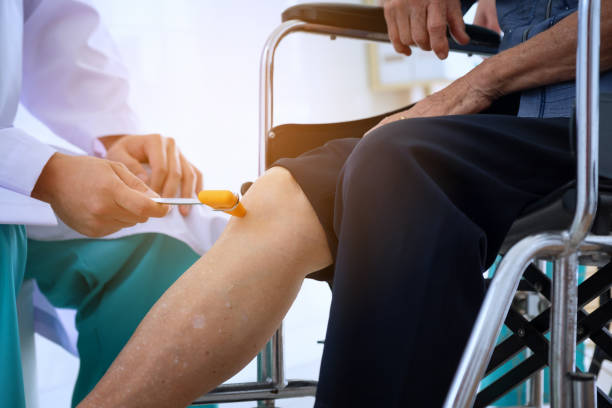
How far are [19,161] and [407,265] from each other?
0.55 m

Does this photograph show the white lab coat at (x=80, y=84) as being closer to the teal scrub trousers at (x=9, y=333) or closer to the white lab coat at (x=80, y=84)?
the white lab coat at (x=80, y=84)

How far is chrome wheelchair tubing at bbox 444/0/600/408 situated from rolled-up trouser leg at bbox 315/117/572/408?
0.03 metres

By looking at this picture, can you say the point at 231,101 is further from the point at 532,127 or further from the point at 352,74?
the point at 532,127

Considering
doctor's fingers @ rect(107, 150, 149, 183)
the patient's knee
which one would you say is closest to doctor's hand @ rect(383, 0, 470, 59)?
the patient's knee

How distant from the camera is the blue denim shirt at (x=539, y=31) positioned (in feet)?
2.10

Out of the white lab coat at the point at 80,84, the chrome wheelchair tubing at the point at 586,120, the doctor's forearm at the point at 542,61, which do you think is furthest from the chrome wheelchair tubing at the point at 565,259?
the white lab coat at the point at 80,84

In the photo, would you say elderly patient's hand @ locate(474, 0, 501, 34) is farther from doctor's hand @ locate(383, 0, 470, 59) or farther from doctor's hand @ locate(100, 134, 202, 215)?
doctor's hand @ locate(100, 134, 202, 215)

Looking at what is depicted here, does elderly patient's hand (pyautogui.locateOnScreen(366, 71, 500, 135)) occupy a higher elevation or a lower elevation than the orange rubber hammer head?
higher

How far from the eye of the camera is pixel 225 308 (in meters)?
0.49

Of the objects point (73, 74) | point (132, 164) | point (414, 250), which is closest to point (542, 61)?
point (414, 250)

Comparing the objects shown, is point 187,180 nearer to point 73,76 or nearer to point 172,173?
point 172,173

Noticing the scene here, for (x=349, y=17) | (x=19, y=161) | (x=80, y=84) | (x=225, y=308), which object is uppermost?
(x=349, y=17)

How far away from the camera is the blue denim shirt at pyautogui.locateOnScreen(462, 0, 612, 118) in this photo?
64 cm

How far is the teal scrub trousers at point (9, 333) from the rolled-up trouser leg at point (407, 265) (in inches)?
19.0
